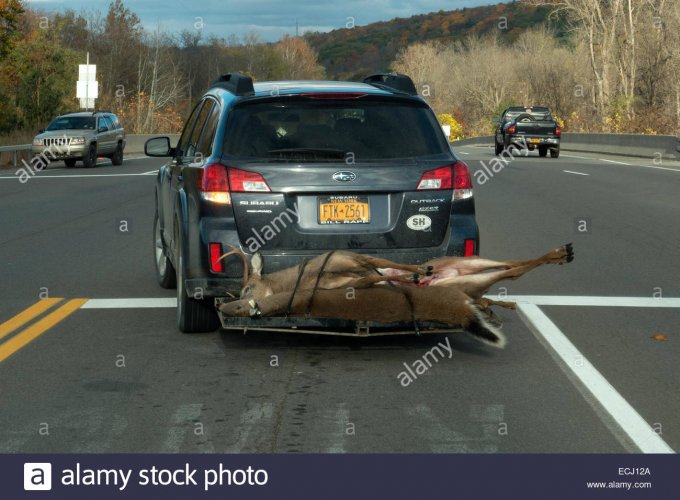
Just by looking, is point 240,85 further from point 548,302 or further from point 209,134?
point 548,302

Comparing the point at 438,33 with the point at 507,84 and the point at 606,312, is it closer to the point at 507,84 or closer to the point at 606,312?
the point at 507,84

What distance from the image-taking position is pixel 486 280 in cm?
789

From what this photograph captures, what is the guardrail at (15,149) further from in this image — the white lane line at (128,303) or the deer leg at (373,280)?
the deer leg at (373,280)

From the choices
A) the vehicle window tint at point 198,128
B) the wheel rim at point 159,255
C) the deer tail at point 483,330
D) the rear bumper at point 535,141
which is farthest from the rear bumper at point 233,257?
the rear bumper at point 535,141

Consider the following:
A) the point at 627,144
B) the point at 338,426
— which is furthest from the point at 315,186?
the point at 627,144

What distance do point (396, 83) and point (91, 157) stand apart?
27.6 m

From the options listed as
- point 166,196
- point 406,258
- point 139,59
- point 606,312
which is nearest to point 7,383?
point 406,258

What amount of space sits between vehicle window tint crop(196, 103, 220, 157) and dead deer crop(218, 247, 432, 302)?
1.09 meters

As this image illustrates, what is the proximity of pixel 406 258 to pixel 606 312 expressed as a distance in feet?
8.03

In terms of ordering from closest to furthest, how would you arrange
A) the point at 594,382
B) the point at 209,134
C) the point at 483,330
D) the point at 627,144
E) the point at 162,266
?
the point at 594,382 → the point at 483,330 → the point at 209,134 → the point at 162,266 → the point at 627,144

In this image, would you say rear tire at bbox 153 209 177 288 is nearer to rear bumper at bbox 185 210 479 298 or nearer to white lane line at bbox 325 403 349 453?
rear bumper at bbox 185 210 479 298

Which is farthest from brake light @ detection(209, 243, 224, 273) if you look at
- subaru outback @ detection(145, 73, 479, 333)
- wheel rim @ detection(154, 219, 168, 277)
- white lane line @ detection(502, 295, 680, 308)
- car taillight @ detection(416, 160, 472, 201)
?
white lane line @ detection(502, 295, 680, 308)

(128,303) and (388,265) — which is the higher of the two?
(388,265)

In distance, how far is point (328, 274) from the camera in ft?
25.3
